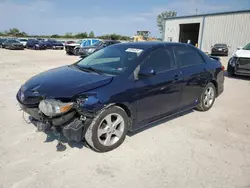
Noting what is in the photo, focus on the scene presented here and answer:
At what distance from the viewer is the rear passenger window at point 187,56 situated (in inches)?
166

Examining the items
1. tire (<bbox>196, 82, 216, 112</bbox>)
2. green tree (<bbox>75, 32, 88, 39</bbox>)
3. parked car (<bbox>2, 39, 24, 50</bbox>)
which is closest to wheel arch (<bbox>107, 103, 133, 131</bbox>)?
tire (<bbox>196, 82, 216, 112</bbox>)

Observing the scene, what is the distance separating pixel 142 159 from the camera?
3062 mm

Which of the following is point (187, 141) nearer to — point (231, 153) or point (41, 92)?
point (231, 153)

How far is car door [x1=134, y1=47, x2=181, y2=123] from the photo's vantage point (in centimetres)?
344

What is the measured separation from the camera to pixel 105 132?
10.3ft

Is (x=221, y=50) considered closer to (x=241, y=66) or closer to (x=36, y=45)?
(x=241, y=66)

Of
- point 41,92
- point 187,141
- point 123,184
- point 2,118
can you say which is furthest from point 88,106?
point 2,118

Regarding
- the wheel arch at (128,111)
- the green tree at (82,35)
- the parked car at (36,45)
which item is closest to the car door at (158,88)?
the wheel arch at (128,111)

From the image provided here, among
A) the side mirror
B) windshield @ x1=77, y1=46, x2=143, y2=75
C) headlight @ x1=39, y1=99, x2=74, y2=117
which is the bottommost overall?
headlight @ x1=39, y1=99, x2=74, y2=117

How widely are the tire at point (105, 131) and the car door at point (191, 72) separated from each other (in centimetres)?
152

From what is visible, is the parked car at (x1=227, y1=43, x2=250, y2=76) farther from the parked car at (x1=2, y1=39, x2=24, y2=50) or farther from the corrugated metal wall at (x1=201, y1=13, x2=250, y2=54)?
the parked car at (x1=2, y1=39, x2=24, y2=50)

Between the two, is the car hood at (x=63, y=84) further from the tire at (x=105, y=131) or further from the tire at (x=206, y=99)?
the tire at (x=206, y=99)

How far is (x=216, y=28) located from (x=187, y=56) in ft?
88.3

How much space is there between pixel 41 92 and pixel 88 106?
0.76 m
